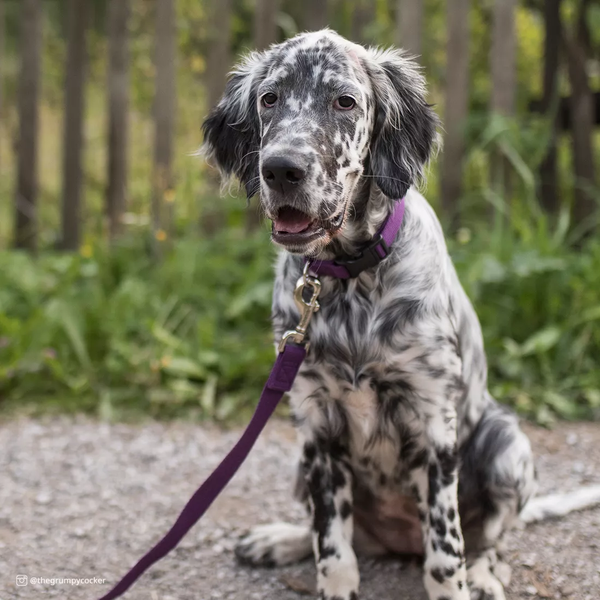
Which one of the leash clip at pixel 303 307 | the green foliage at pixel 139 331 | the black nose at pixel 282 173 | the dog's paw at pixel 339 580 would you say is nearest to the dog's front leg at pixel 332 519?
the dog's paw at pixel 339 580

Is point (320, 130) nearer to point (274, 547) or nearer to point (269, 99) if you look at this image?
point (269, 99)

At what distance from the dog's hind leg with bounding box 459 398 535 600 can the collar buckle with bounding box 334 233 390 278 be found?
0.70 metres

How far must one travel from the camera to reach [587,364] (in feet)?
13.5

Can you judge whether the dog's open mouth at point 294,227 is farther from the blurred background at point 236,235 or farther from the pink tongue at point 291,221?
the blurred background at point 236,235

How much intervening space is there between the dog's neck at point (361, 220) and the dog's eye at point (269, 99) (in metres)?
0.33

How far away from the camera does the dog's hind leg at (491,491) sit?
7.95 feet

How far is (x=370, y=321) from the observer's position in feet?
7.25

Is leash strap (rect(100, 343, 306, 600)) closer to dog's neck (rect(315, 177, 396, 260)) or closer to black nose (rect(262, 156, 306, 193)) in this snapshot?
dog's neck (rect(315, 177, 396, 260))

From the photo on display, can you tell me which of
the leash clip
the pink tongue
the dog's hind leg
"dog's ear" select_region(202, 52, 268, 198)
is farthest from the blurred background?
the pink tongue

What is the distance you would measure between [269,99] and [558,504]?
1791 millimetres

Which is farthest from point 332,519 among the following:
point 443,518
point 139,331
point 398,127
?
point 139,331

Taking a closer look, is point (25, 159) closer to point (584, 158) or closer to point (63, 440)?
point (63, 440)

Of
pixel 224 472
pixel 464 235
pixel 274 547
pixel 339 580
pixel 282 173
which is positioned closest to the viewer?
pixel 282 173

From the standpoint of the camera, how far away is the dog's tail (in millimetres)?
2869
